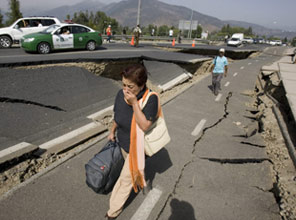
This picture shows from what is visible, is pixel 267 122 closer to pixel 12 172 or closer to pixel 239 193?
pixel 239 193

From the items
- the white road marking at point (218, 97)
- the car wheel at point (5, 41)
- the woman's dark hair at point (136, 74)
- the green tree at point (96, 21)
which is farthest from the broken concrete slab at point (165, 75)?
the green tree at point (96, 21)

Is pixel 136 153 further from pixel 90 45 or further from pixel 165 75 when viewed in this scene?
pixel 90 45

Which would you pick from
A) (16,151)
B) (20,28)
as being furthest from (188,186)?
(20,28)

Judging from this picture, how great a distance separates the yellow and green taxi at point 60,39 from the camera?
35.5 ft

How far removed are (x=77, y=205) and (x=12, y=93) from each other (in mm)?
4597

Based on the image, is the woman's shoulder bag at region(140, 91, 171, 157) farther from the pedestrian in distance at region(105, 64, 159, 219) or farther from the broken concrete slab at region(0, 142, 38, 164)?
the broken concrete slab at region(0, 142, 38, 164)

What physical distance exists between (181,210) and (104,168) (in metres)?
1.39

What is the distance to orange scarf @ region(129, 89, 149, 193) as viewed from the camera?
7.56 ft

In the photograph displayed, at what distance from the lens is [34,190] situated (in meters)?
3.17

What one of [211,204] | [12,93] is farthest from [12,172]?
→ [211,204]

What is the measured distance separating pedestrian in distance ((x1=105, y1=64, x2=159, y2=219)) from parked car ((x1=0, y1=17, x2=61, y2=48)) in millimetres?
14425

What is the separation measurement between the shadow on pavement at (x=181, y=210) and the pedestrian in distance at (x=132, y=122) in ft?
2.72

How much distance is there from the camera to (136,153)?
2.38 metres

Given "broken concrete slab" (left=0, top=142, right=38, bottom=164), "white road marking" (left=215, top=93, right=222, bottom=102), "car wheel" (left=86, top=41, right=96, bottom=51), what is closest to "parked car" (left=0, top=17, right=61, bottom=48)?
"car wheel" (left=86, top=41, right=96, bottom=51)
